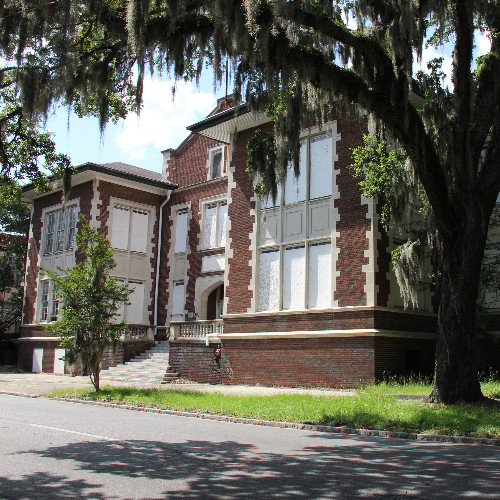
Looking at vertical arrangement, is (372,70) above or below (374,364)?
above

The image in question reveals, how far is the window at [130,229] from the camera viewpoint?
29750 millimetres

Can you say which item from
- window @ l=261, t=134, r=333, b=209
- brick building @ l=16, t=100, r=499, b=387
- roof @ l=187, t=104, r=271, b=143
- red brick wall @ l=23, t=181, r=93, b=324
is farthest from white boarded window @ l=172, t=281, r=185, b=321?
window @ l=261, t=134, r=333, b=209

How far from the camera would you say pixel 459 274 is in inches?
511

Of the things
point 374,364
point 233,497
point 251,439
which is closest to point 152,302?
point 374,364

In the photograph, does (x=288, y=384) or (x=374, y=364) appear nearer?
(x=374, y=364)

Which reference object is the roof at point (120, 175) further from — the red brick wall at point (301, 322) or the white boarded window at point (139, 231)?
the red brick wall at point (301, 322)

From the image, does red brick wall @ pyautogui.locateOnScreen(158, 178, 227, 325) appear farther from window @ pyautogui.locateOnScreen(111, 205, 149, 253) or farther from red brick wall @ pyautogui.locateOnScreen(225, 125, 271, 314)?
red brick wall @ pyautogui.locateOnScreen(225, 125, 271, 314)

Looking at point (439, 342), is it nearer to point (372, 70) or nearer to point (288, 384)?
point (372, 70)

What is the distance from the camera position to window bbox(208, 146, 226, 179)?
30219mm

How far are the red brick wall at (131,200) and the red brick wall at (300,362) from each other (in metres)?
9.59

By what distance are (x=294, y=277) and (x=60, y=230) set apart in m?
15.3

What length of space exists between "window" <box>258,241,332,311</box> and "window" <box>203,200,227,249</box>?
21.2 ft

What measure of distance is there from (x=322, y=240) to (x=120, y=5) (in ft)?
34.3

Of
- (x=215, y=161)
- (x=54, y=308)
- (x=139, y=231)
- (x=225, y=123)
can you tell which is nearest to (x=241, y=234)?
(x=225, y=123)
